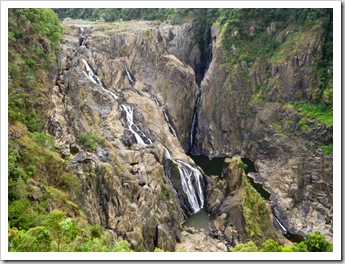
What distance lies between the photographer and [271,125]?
33.7 metres

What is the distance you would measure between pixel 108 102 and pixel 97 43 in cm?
874

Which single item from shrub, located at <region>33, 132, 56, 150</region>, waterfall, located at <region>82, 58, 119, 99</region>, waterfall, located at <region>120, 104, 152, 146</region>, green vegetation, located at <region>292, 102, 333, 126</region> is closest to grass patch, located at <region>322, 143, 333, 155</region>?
green vegetation, located at <region>292, 102, 333, 126</region>

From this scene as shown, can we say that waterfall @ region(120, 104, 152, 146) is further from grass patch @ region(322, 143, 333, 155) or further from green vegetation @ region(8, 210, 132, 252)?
grass patch @ region(322, 143, 333, 155)

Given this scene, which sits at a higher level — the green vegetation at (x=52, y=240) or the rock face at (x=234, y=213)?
the green vegetation at (x=52, y=240)

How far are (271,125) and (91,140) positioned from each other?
745 inches

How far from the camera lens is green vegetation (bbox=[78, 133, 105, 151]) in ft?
66.9

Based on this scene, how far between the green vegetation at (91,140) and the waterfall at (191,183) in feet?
18.2

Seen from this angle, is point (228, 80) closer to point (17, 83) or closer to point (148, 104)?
point (148, 104)

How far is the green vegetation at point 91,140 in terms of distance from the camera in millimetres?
20406

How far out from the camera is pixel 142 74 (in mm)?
34031

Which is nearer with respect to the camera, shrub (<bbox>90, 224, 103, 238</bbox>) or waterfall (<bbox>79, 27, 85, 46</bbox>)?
shrub (<bbox>90, 224, 103, 238</bbox>)

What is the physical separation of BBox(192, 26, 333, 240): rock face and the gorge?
0.10m

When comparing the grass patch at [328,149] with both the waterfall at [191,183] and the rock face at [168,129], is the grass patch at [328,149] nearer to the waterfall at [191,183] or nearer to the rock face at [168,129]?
the rock face at [168,129]

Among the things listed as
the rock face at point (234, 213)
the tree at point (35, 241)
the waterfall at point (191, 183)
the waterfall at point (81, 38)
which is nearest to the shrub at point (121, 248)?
the tree at point (35, 241)
